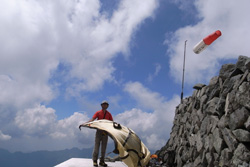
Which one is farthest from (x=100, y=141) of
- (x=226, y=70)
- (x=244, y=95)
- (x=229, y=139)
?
(x=226, y=70)

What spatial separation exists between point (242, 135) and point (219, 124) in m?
1.23

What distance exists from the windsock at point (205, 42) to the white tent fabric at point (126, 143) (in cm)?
514

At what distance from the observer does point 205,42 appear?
920 cm

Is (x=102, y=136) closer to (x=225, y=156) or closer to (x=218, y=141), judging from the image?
(x=218, y=141)

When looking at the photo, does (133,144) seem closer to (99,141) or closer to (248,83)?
(99,141)

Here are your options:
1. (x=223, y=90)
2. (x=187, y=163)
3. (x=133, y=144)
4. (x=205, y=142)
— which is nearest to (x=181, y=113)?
(x=187, y=163)

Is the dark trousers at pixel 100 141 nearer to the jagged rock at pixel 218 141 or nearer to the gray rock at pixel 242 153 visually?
the jagged rock at pixel 218 141

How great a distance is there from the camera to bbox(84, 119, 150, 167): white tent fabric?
6.30 metres

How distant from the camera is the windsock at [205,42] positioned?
8.89 meters

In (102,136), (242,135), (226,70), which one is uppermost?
(226,70)

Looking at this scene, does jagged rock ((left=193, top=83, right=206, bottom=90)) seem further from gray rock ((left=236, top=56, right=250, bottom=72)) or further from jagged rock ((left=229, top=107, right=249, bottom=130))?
jagged rock ((left=229, top=107, right=249, bottom=130))

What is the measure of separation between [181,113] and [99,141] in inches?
231

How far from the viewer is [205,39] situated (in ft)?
29.9

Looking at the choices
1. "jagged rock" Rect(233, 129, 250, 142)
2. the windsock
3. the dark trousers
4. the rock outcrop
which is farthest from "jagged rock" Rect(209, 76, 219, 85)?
the dark trousers
